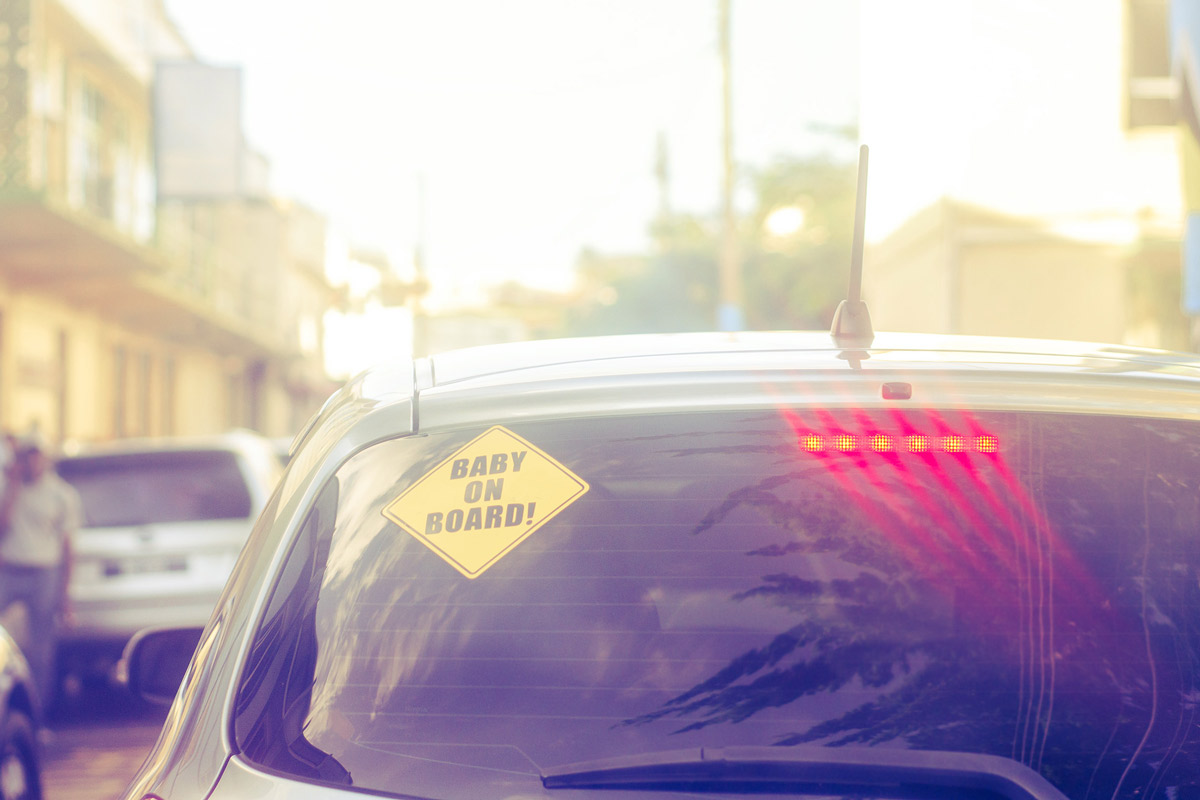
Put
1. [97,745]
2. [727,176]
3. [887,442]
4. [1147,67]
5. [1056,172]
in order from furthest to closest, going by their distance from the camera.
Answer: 1. [727,176]
2. [1056,172]
3. [1147,67]
4. [97,745]
5. [887,442]

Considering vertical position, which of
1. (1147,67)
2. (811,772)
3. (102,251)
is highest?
(1147,67)

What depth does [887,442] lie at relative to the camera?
178 centimetres

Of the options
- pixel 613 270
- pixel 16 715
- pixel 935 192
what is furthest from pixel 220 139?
pixel 613 270

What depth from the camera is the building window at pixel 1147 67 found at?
15.9 m

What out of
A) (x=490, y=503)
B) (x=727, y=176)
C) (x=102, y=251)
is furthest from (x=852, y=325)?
(x=727, y=176)

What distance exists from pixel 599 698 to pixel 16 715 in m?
3.68

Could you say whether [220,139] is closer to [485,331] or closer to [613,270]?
[485,331]

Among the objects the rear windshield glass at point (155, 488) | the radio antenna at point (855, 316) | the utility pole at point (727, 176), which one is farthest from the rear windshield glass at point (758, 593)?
the utility pole at point (727, 176)

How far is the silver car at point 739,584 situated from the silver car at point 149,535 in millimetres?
6764

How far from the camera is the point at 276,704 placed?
1775 millimetres

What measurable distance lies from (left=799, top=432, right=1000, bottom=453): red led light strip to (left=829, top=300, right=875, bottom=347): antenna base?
337 mm

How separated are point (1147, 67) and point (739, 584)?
16210mm

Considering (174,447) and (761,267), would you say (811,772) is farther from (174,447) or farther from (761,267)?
(761,267)

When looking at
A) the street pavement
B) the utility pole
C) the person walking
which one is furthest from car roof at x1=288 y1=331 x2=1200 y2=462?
the utility pole
